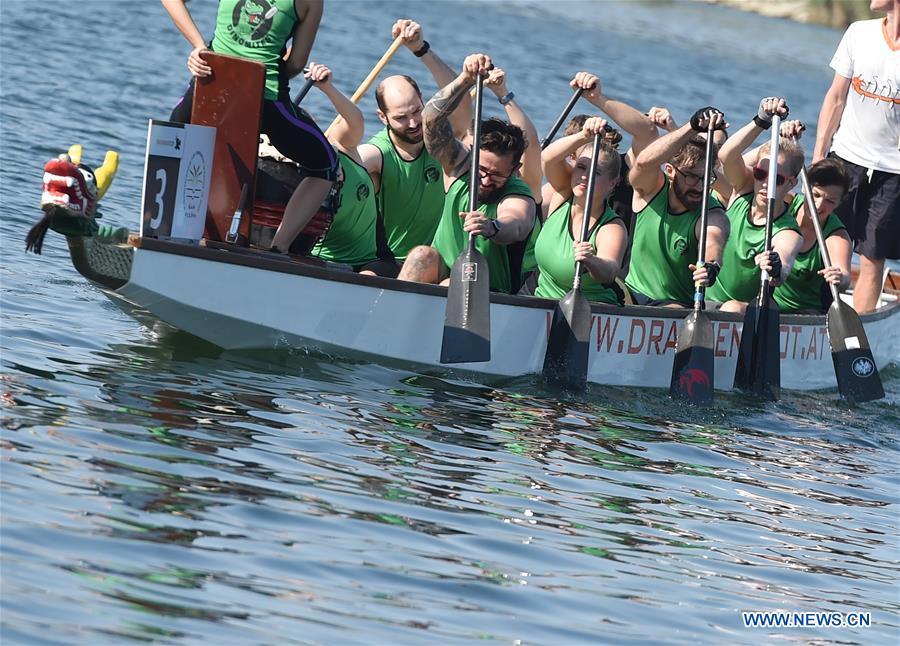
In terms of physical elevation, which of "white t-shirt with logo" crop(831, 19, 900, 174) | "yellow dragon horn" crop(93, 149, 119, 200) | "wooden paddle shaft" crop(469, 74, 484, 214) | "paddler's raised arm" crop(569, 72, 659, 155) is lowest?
"yellow dragon horn" crop(93, 149, 119, 200)

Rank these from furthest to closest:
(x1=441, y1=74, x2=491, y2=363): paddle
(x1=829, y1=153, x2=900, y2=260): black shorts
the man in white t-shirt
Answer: (x1=829, y1=153, x2=900, y2=260): black shorts → the man in white t-shirt → (x1=441, y1=74, x2=491, y2=363): paddle

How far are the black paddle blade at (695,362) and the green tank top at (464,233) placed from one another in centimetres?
110

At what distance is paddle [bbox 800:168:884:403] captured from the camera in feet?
29.6

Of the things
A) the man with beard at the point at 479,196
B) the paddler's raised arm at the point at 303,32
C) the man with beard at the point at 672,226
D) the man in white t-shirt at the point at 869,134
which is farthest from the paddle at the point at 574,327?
the man in white t-shirt at the point at 869,134

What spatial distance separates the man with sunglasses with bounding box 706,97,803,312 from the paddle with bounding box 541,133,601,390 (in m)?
1.27

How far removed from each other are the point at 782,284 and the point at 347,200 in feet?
9.73

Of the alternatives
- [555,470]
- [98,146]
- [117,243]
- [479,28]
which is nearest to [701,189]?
[555,470]

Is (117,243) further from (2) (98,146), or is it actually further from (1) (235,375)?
(2) (98,146)

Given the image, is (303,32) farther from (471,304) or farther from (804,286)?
(804,286)

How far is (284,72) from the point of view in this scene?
7.27 metres

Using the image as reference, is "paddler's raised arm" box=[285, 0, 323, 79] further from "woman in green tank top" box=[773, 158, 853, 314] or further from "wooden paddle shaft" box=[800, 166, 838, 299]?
"woman in green tank top" box=[773, 158, 853, 314]

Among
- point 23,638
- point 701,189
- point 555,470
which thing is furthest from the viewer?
point 701,189

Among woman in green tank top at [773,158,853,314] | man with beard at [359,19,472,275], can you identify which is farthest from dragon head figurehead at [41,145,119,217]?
woman in green tank top at [773,158,853,314]

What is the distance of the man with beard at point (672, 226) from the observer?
28.1 feet
